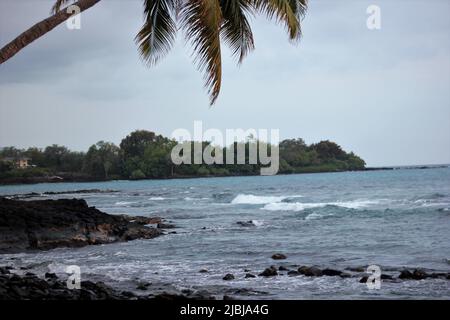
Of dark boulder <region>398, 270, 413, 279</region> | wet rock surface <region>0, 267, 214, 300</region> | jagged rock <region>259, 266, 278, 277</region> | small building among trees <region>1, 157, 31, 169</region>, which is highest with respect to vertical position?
small building among trees <region>1, 157, 31, 169</region>

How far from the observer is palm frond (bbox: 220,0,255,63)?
11047mm

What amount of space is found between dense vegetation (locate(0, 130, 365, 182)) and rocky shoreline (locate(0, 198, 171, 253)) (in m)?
76.0

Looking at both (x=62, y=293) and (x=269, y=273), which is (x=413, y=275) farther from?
(x=62, y=293)

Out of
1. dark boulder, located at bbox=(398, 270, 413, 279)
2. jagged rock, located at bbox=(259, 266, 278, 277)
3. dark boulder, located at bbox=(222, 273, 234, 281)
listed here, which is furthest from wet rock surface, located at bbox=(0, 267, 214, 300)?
dark boulder, located at bbox=(398, 270, 413, 279)

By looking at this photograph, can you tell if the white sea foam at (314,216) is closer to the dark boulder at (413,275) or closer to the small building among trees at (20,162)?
the dark boulder at (413,275)

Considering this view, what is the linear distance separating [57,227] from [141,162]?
376ft

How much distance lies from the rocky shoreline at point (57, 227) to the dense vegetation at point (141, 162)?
249 ft

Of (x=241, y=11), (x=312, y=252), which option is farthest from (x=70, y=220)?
(x=241, y=11)

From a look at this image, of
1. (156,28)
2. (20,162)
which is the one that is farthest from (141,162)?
(156,28)

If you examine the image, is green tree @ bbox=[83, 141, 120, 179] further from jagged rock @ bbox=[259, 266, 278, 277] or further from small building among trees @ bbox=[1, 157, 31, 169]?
jagged rock @ bbox=[259, 266, 278, 277]

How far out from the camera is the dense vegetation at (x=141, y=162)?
115375 millimetres

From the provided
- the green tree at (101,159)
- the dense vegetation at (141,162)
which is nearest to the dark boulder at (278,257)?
the dense vegetation at (141,162)

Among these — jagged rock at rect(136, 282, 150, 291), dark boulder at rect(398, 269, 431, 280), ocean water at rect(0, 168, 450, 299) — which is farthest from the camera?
dark boulder at rect(398, 269, 431, 280)

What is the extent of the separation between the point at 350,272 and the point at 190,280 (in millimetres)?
4136
